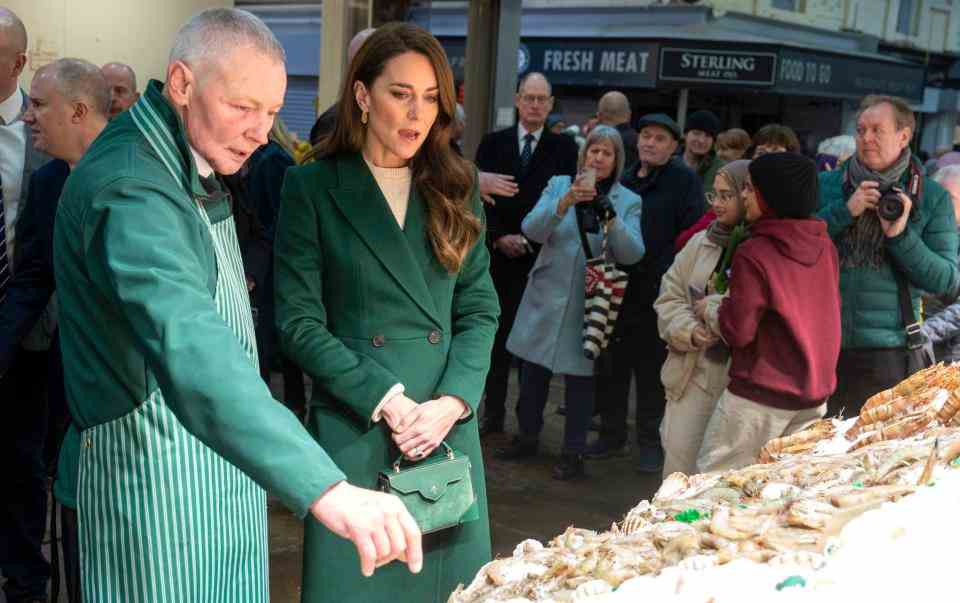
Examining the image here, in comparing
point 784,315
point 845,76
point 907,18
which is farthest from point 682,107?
point 784,315

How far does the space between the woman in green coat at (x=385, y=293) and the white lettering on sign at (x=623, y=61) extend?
11.2 m

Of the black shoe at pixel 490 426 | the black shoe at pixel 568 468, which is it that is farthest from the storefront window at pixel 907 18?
the black shoe at pixel 568 468

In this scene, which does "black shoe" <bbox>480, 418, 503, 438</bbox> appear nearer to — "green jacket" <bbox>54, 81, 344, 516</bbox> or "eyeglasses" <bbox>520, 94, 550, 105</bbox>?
"eyeglasses" <bbox>520, 94, 550, 105</bbox>

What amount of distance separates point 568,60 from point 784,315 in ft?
35.6

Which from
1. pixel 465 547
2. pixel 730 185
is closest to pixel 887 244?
pixel 730 185

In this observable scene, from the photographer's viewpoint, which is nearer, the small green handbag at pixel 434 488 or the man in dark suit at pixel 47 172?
the small green handbag at pixel 434 488

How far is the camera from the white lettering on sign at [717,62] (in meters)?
13.4

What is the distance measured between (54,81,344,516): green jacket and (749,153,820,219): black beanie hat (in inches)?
97.3

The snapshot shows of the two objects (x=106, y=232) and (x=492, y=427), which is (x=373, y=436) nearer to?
(x=106, y=232)

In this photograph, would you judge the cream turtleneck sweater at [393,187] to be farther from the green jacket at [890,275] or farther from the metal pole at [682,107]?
the metal pole at [682,107]

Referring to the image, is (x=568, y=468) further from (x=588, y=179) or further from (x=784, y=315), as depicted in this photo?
(x=784, y=315)

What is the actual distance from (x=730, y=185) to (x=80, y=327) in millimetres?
3087

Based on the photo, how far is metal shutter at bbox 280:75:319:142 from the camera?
51.2ft

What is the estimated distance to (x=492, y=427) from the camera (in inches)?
254
